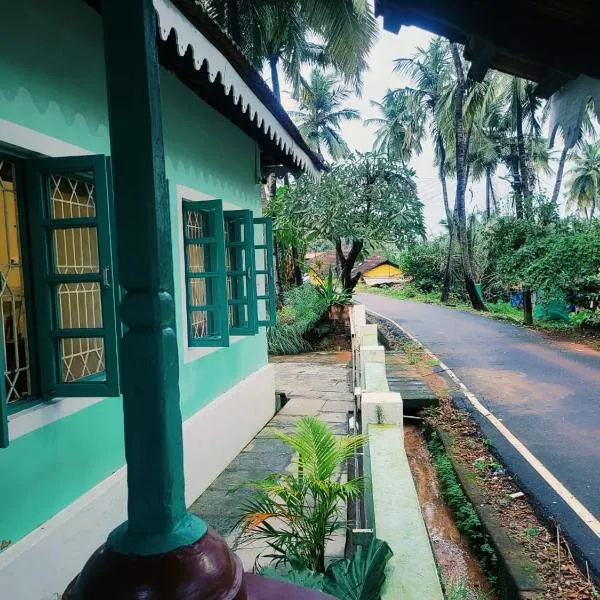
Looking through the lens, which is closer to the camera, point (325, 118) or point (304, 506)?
point (304, 506)

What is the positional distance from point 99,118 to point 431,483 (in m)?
4.77

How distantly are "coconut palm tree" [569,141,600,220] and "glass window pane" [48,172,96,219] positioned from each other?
43395mm

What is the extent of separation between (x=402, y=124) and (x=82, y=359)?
30769 mm

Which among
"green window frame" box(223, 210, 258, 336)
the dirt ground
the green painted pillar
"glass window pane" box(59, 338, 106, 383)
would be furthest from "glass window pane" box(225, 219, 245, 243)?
the green painted pillar

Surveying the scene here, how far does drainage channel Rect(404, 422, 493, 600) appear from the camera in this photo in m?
3.95

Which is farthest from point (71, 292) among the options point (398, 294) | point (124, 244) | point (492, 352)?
point (398, 294)

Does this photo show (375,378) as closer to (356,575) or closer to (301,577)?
(301,577)

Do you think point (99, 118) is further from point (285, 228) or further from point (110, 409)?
point (285, 228)

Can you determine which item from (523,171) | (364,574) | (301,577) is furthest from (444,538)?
(523,171)

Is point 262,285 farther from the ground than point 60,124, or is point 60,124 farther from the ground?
point 60,124

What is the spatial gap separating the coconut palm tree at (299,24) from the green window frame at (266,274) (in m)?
5.25

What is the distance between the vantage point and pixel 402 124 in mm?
31203

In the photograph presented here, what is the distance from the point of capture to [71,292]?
11.0 ft

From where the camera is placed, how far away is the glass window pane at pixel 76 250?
3.34 m
